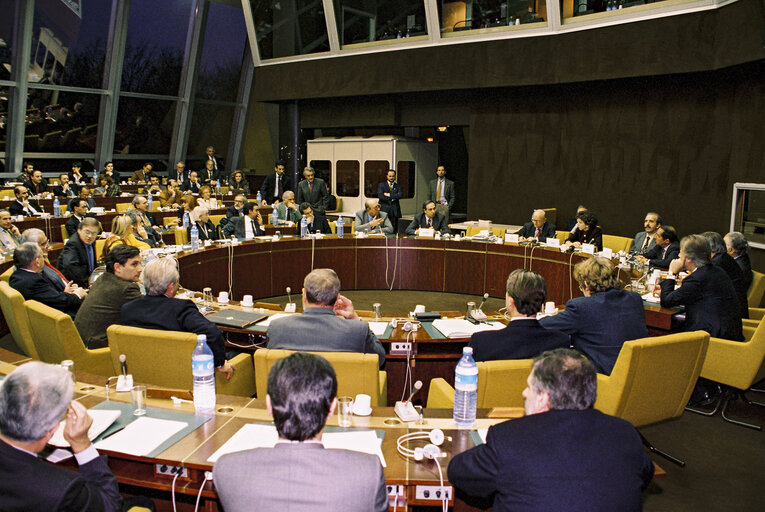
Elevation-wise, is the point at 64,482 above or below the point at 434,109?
below

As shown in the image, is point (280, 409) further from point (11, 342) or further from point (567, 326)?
point (11, 342)

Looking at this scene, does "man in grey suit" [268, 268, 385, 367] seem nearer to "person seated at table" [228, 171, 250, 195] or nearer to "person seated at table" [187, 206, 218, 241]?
"person seated at table" [187, 206, 218, 241]

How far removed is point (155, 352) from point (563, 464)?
7.60ft

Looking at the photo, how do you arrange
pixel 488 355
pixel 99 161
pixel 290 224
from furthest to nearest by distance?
pixel 99 161
pixel 290 224
pixel 488 355

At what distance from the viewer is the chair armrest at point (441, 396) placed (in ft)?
9.56

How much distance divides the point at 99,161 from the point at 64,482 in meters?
13.6

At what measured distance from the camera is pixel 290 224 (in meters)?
8.59

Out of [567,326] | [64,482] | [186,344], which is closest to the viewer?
[64,482]

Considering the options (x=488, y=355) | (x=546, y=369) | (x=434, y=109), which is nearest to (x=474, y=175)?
(x=434, y=109)

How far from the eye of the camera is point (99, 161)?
13570mm

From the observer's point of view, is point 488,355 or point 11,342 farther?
point 11,342

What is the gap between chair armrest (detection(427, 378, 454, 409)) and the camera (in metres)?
2.91

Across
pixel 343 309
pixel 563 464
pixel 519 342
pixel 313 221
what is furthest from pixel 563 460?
pixel 313 221

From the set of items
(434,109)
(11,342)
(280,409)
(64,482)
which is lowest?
(11,342)
